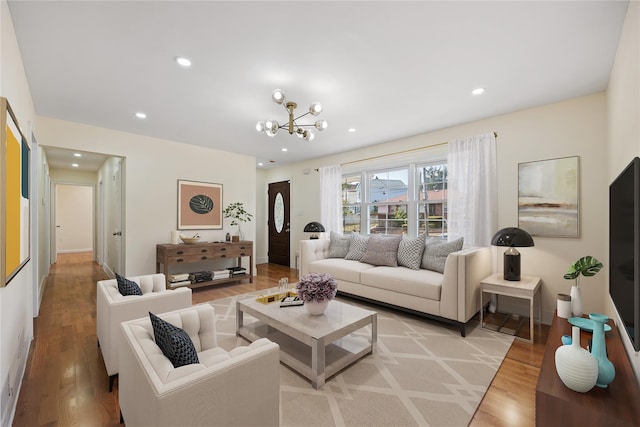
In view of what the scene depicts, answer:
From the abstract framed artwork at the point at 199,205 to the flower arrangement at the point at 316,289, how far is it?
10.7 ft

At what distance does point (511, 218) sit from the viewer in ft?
11.0

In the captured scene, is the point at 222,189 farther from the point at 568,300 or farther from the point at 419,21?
the point at 568,300

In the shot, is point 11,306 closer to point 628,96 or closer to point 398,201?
point 628,96

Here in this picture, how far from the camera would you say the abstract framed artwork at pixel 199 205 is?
4723mm

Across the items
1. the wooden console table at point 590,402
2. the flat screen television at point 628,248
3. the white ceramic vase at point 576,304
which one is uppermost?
the flat screen television at point 628,248

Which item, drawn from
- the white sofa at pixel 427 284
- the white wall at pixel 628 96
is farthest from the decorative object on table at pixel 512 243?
the white wall at pixel 628 96

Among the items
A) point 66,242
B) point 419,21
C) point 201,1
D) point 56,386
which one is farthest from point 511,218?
point 66,242

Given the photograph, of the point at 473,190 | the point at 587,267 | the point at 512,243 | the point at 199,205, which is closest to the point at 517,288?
the point at 512,243

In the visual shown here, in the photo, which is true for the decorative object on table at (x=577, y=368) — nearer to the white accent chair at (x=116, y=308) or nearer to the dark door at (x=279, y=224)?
the white accent chair at (x=116, y=308)

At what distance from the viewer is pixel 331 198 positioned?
543 centimetres

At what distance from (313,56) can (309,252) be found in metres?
2.97

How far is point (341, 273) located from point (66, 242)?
9744 mm

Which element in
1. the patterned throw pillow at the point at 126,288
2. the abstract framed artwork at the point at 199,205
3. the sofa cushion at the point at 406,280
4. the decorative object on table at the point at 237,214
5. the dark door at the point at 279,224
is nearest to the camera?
the patterned throw pillow at the point at 126,288

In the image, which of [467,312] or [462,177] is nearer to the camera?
[467,312]
